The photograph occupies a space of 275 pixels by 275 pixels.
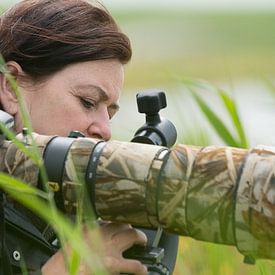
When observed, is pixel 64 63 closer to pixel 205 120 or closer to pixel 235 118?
pixel 205 120

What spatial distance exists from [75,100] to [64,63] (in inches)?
4.1

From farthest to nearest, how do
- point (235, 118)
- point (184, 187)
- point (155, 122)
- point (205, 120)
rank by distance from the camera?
point (205, 120)
point (155, 122)
point (235, 118)
point (184, 187)

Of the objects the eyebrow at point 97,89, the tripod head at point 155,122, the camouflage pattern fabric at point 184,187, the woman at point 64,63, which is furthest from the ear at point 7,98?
the camouflage pattern fabric at point 184,187

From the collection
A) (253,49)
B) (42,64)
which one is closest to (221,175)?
(42,64)

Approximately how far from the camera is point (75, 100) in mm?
2668

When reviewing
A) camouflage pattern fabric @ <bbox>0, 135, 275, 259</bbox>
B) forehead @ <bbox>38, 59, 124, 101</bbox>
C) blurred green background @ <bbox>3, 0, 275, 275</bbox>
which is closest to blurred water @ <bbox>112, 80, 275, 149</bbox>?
blurred green background @ <bbox>3, 0, 275, 275</bbox>

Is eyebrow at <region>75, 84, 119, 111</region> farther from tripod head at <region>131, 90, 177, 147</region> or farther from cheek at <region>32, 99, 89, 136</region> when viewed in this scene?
tripod head at <region>131, 90, 177, 147</region>

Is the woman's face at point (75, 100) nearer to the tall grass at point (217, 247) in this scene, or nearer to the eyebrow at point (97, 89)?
the eyebrow at point (97, 89)

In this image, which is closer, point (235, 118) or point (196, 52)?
point (235, 118)

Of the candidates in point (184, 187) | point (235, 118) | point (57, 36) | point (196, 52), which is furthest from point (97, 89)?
point (196, 52)

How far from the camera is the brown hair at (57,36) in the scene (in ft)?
9.01

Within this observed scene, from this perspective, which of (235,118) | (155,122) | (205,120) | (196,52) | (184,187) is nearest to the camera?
(184,187)

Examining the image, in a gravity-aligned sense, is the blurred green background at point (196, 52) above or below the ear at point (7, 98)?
below

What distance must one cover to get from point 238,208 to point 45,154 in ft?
1.05
